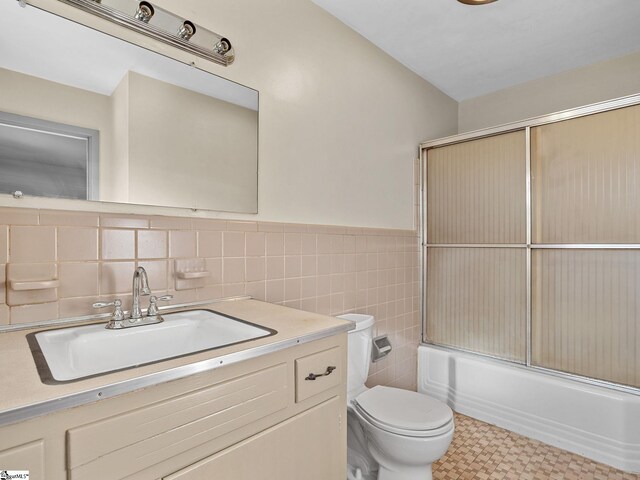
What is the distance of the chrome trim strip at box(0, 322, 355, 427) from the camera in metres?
0.58

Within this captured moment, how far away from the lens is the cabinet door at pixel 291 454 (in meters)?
0.83

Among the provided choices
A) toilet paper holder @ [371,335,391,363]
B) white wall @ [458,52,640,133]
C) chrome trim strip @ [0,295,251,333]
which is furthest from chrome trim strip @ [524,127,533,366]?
chrome trim strip @ [0,295,251,333]

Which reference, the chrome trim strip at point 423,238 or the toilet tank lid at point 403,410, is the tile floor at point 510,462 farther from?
the chrome trim strip at point 423,238

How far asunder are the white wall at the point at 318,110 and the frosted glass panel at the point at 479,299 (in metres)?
0.44

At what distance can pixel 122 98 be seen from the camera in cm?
125

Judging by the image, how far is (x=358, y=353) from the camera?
179cm

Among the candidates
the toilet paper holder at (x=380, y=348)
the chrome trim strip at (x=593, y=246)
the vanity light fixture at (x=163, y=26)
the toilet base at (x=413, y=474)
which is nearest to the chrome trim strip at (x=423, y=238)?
the toilet paper holder at (x=380, y=348)

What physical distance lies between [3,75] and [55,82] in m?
0.12

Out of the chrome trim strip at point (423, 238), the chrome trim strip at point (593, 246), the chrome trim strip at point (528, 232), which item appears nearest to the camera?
the chrome trim strip at point (593, 246)

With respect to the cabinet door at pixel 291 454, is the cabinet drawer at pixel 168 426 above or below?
above

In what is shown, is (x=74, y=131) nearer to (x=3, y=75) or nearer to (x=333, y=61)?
(x=3, y=75)

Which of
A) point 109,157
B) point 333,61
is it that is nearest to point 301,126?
point 333,61

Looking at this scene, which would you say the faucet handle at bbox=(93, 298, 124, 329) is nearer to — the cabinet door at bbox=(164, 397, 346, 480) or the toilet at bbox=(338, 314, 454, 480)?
the cabinet door at bbox=(164, 397, 346, 480)

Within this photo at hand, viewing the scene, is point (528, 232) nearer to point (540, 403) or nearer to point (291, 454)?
point (540, 403)
